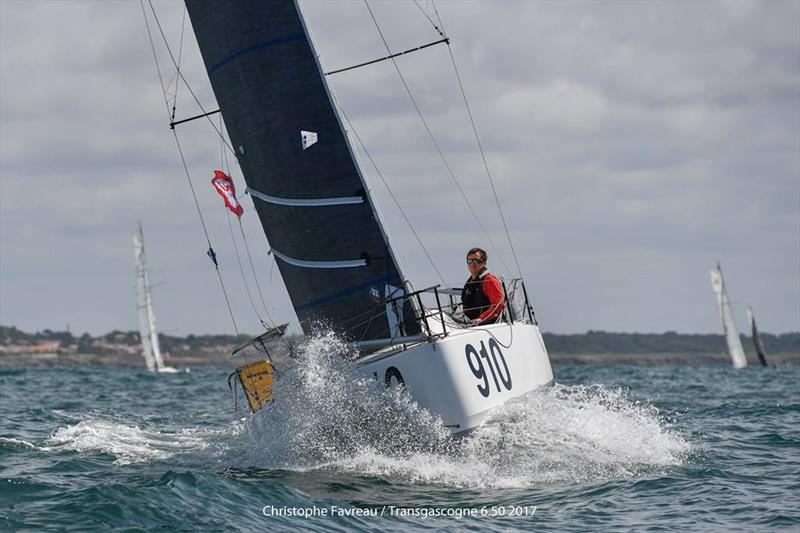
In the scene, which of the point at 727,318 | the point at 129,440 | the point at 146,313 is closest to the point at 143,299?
the point at 146,313

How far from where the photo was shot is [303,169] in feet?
36.8

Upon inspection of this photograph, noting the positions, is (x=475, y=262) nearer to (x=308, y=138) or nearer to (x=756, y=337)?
(x=308, y=138)

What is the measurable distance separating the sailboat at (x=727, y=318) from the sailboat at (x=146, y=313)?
28793mm

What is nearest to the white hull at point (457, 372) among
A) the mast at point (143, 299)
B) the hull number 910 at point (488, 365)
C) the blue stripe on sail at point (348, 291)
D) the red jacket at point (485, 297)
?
the hull number 910 at point (488, 365)

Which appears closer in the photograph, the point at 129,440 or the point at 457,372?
the point at 457,372

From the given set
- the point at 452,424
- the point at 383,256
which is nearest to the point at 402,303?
the point at 383,256

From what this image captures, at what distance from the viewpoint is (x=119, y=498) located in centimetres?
761

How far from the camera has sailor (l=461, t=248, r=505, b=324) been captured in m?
10.9

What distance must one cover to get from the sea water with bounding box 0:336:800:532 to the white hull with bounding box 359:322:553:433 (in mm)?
136

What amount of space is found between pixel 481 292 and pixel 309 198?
2012 mm

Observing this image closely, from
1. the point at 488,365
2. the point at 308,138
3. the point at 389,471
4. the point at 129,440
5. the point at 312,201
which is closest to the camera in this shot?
the point at 389,471

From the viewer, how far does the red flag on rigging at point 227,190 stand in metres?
12.1

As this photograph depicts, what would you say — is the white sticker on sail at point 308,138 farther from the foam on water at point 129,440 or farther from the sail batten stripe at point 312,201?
the foam on water at point 129,440

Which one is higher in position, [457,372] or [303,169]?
[303,169]
